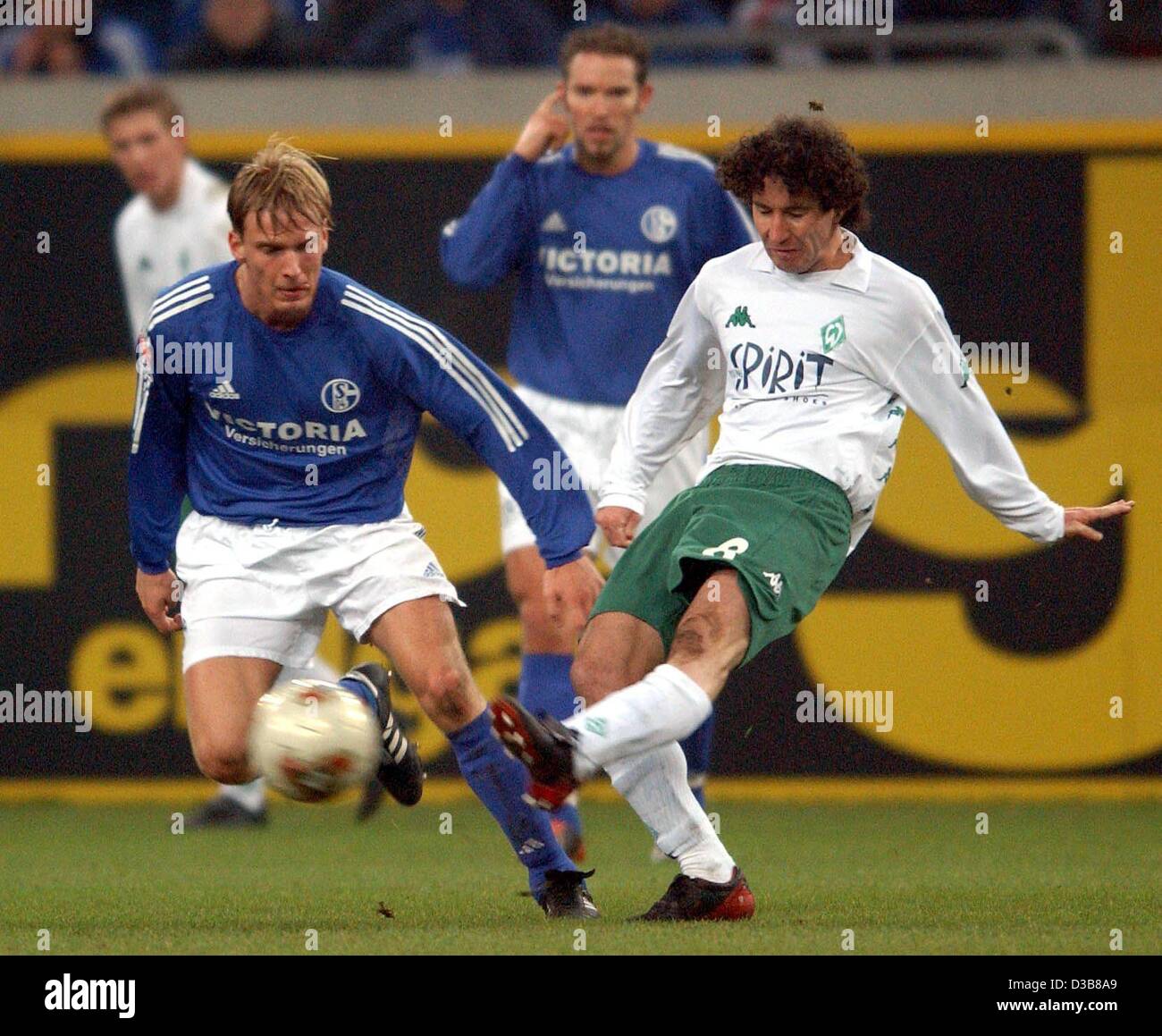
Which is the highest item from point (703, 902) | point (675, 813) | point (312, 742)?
point (312, 742)

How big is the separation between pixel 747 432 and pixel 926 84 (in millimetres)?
4337

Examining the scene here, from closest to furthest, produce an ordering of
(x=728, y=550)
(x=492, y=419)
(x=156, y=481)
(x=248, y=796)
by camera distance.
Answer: (x=728, y=550)
(x=492, y=419)
(x=156, y=481)
(x=248, y=796)

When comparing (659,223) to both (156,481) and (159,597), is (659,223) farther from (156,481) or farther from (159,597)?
(159,597)

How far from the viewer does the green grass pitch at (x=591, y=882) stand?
5.47 meters

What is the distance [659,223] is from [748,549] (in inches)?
103

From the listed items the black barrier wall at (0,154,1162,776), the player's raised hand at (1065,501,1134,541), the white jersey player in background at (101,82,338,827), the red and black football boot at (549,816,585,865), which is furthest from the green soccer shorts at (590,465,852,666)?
the black barrier wall at (0,154,1162,776)

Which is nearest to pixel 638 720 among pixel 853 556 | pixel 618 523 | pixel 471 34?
pixel 618 523

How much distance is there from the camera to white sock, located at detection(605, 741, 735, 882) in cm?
581

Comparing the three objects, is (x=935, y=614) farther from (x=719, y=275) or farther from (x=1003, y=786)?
(x=719, y=275)

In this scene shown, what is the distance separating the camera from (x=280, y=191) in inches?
232

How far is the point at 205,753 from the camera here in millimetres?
6055

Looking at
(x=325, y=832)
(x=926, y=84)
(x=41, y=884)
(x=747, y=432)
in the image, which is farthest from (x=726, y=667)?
(x=926, y=84)

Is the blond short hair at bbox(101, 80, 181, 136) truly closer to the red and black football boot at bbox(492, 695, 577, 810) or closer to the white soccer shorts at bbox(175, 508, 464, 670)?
the white soccer shorts at bbox(175, 508, 464, 670)

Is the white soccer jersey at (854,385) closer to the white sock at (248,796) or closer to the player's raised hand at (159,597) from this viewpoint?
the player's raised hand at (159,597)
